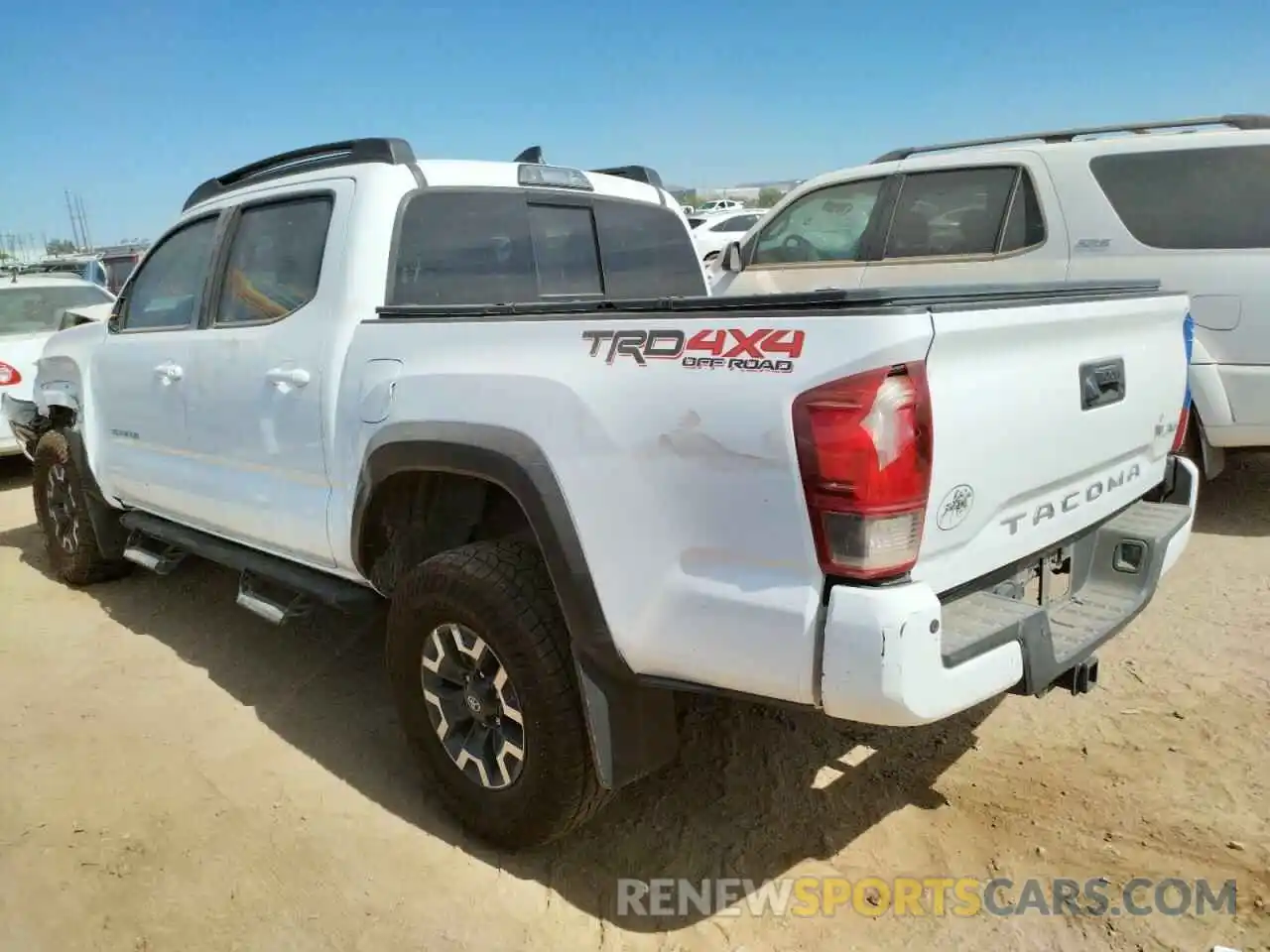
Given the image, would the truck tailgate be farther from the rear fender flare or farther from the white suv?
the white suv

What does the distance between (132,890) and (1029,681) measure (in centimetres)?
251

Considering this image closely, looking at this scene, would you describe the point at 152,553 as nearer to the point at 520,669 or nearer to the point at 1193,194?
the point at 520,669

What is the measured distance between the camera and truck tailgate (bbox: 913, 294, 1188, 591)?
2.01 meters

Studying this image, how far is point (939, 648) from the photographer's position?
6.43 ft

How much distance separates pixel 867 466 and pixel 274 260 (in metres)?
2.61

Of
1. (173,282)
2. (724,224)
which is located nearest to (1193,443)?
(173,282)

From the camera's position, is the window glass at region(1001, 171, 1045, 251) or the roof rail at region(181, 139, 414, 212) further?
the window glass at region(1001, 171, 1045, 251)

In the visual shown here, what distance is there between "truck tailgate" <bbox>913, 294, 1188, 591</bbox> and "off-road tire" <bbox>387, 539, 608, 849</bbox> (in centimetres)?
99

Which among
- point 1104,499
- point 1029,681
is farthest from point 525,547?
point 1104,499

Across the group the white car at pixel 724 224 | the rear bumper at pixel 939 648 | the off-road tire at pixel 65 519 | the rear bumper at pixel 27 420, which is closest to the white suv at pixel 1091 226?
the rear bumper at pixel 939 648

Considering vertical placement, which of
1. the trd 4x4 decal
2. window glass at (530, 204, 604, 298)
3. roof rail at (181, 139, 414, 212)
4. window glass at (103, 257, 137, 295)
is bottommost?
window glass at (103, 257, 137, 295)

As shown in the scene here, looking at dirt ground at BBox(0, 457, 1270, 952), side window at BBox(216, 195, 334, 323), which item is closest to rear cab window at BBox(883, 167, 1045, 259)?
dirt ground at BBox(0, 457, 1270, 952)

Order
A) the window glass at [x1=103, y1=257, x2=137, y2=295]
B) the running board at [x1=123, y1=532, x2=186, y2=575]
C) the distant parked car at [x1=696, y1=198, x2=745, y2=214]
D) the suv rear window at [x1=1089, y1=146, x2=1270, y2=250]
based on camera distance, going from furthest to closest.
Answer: the distant parked car at [x1=696, y1=198, x2=745, y2=214]
the window glass at [x1=103, y1=257, x2=137, y2=295]
the suv rear window at [x1=1089, y1=146, x2=1270, y2=250]
the running board at [x1=123, y1=532, x2=186, y2=575]

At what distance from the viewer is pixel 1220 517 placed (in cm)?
546
